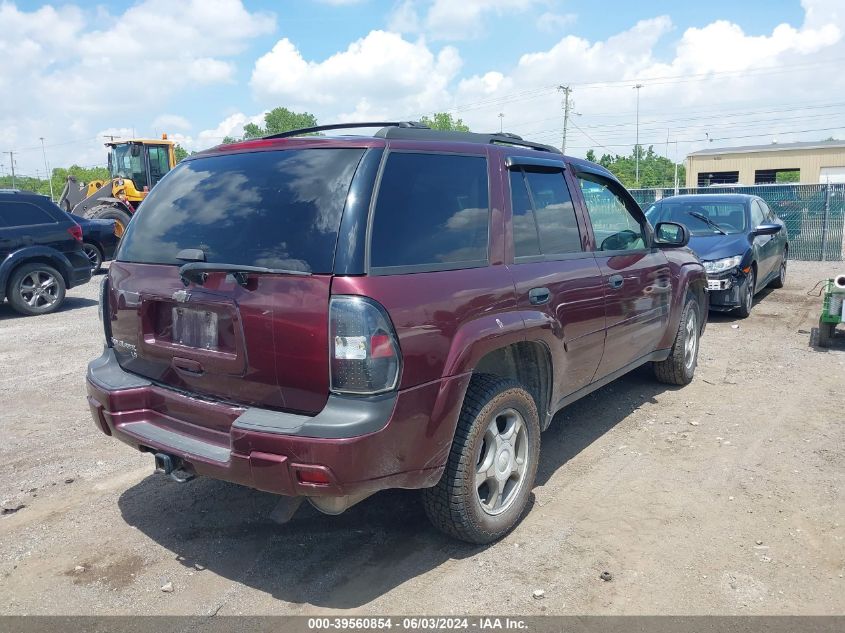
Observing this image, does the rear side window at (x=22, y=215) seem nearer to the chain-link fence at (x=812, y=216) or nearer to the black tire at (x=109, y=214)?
the black tire at (x=109, y=214)

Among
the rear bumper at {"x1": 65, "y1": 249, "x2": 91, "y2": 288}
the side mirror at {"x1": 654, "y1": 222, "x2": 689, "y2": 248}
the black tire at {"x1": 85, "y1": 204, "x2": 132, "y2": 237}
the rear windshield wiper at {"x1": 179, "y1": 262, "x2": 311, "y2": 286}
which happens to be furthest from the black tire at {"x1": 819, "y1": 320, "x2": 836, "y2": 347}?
the black tire at {"x1": 85, "y1": 204, "x2": 132, "y2": 237}

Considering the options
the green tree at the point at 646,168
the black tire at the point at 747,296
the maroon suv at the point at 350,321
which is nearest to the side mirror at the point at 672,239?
the maroon suv at the point at 350,321

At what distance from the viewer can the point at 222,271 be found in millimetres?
2969

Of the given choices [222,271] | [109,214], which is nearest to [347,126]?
[222,271]

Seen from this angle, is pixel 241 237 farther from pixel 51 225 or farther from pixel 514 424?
pixel 51 225

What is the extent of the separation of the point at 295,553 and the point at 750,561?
2284 millimetres

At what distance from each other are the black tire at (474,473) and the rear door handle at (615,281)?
51.1 inches

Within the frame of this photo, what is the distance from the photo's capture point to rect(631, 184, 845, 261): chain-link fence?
17.0m

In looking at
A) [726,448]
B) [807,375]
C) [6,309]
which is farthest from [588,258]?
[6,309]

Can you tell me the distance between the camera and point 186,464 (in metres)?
3.09

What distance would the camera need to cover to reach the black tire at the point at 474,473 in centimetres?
323

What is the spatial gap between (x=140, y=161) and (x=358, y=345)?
2041cm

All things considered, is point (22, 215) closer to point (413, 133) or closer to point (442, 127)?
point (413, 133)

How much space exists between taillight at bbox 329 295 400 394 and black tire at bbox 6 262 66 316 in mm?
9679
